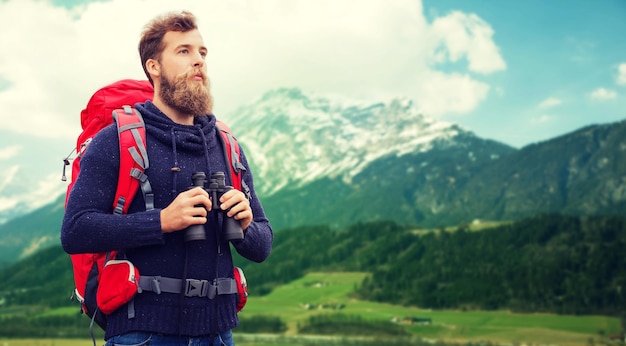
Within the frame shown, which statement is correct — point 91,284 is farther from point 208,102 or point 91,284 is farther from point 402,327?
point 402,327

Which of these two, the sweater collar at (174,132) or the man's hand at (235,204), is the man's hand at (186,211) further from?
the sweater collar at (174,132)

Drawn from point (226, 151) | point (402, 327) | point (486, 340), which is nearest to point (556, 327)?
point (486, 340)

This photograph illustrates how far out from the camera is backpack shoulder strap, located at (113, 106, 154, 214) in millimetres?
4852

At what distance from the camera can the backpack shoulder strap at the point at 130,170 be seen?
485 centimetres

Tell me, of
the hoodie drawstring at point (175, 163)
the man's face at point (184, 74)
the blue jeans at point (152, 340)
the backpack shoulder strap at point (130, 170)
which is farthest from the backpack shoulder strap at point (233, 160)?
the blue jeans at point (152, 340)

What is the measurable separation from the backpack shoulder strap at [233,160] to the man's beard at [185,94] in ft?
1.09

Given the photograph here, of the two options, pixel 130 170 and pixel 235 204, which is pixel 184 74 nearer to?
pixel 130 170

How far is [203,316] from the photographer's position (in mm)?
4906

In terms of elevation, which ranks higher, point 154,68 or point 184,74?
point 154,68

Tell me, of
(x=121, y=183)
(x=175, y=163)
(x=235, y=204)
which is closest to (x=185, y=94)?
(x=175, y=163)

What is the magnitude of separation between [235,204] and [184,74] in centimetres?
103

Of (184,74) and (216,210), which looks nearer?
(216,210)

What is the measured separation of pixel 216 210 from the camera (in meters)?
4.89

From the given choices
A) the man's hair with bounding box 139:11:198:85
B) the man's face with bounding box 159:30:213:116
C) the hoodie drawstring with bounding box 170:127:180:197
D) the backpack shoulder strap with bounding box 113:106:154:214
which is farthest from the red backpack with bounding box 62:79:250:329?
the man's hair with bounding box 139:11:198:85
